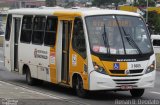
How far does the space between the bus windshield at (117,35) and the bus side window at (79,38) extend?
0.26 m

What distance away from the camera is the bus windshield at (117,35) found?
15.5 meters

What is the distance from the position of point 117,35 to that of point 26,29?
4955mm

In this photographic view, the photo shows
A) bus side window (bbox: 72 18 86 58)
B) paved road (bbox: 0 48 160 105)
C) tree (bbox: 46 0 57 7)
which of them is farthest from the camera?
tree (bbox: 46 0 57 7)

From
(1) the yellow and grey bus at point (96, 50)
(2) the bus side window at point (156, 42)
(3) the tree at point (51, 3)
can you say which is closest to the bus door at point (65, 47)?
(1) the yellow and grey bus at point (96, 50)

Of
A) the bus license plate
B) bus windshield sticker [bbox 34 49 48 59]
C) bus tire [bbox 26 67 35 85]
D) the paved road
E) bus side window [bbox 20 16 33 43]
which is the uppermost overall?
bus side window [bbox 20 16 33 43]

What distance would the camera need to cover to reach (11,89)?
17.2 meters

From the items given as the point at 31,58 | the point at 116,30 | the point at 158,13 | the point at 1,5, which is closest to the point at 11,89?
the point at 31,58

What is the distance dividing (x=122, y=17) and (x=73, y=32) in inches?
54.4

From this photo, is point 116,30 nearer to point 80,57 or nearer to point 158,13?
point 80,57

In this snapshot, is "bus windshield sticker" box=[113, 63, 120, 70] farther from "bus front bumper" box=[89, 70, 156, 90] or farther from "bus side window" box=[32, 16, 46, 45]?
"bus side window" box=[32, 16, 46, 45]

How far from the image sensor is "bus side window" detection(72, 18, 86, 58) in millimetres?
15703

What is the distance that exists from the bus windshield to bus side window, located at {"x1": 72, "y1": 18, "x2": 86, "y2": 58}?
0.85ft

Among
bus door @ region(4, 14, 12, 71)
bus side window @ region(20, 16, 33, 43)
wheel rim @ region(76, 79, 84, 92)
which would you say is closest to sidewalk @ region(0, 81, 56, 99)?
wheel rim @ region(76, 79, 84, 92)

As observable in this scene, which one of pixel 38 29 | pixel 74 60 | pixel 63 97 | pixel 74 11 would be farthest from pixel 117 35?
pixel 38 29
